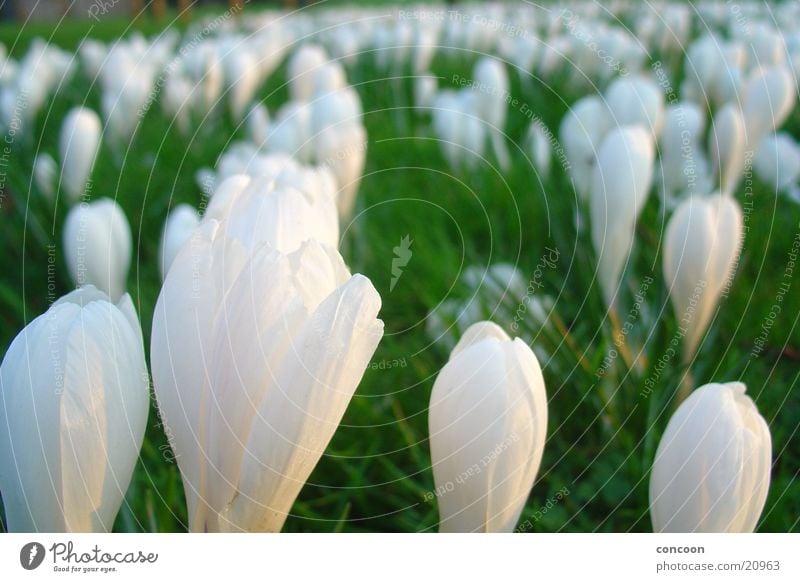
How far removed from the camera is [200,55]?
1825 mm

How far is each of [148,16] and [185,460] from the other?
448 centimetres

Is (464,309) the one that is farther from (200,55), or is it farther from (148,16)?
(148,16)

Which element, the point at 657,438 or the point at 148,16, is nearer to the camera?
the point at 657,438

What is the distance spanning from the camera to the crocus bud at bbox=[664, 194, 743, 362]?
2.55 ft

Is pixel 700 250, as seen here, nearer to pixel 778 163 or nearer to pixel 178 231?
pixel 178 231

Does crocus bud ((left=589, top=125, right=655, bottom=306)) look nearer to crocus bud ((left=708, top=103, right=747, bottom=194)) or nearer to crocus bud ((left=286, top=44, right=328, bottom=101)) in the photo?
crocus bud ((left=708, top=103, right=747, bottom=194))

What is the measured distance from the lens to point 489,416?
1.59 feet

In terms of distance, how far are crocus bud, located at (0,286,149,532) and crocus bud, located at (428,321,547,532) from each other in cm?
16

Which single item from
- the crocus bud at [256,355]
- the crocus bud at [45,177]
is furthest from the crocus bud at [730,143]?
the crocus bud at [45,177]

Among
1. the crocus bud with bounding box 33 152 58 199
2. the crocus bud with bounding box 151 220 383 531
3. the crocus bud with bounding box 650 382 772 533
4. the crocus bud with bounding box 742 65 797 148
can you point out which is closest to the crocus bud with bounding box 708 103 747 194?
the crocus bud with bounding box 742 65 797 148

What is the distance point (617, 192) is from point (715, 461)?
41 cm

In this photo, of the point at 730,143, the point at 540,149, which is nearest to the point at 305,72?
the point at 540,149

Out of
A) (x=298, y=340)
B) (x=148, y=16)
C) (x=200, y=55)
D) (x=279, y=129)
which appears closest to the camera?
(x=298, y=340)

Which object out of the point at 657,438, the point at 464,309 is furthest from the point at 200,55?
the point at 657,438
